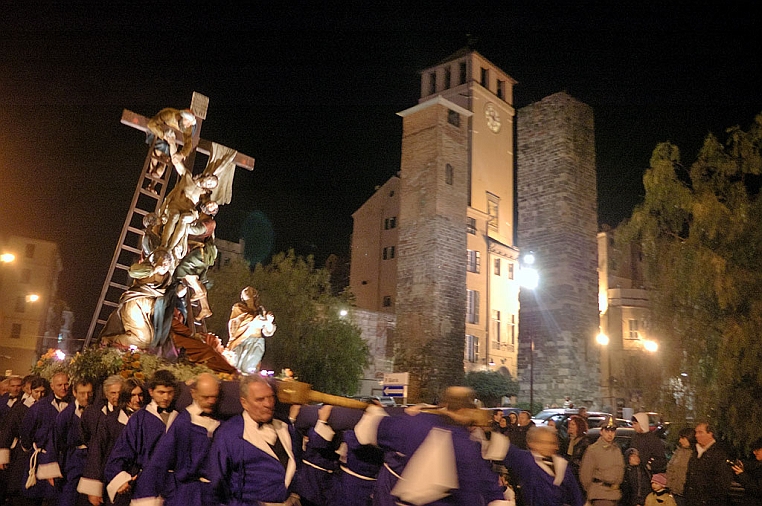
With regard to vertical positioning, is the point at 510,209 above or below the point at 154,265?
above

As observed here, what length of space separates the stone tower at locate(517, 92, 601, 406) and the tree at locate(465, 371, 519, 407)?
402cm

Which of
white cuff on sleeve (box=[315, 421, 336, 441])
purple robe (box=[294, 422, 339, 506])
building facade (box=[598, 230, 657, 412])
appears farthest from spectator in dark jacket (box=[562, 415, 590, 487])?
building facade (box=[598, 230, 657, 412])

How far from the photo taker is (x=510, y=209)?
1663 inches

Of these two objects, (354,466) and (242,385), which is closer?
(242,385)

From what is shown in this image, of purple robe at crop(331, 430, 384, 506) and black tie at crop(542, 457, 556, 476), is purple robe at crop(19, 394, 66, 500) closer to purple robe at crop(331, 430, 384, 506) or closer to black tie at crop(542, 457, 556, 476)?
purple robe at crop(331, 430, 384, 506)

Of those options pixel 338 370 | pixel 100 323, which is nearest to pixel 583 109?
pixel 338 370

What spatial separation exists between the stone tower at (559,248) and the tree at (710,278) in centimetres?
1427

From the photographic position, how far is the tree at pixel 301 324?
92.3 ft

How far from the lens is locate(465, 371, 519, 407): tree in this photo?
108 feet

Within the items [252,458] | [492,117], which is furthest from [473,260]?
[252,458]

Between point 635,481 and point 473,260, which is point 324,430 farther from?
point 473,260

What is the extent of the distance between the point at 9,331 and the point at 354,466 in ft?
172

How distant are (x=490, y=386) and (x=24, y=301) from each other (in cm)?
3773

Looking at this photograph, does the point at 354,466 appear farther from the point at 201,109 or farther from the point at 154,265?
the point at 201,109
